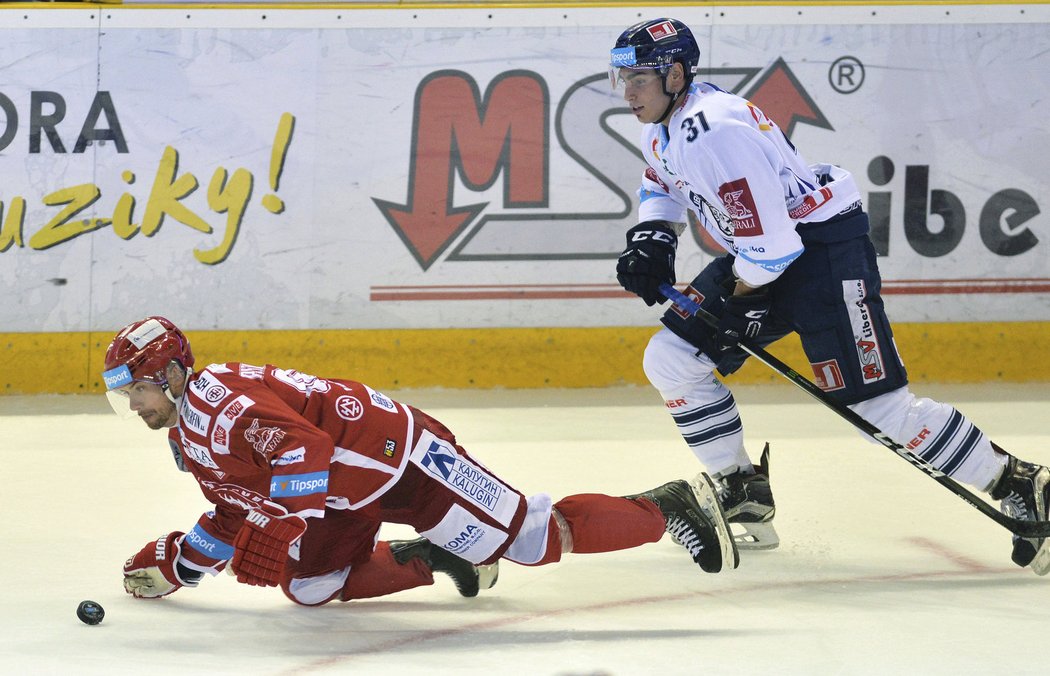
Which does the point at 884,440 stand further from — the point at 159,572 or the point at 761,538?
the point at 159,572

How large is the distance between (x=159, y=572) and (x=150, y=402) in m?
0.42

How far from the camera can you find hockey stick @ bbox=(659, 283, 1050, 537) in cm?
329

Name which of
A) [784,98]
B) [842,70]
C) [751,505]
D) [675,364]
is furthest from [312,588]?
[842,70]

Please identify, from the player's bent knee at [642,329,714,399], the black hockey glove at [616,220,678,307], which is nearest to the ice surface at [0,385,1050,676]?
the player's bent knee at [642,329,714,399]

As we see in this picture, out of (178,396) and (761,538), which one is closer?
(178,396)

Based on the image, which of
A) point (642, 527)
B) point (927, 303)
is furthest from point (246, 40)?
point (642, 527)

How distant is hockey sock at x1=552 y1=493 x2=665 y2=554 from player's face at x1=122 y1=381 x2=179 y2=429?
879 mm

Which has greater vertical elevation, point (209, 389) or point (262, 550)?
point (209, 389)

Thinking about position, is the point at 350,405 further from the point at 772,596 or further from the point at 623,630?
the point at 772,596

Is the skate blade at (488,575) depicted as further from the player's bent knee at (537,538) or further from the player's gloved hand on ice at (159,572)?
the player's gloved hand on ice at (159,572)

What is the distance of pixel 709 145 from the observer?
3.23m

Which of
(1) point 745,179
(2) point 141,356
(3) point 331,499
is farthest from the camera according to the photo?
(1) point 745,179

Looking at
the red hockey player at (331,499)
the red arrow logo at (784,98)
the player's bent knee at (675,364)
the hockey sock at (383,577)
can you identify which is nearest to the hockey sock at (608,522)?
the red hockey player at (331,499)

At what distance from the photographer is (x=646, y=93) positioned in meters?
3.37
